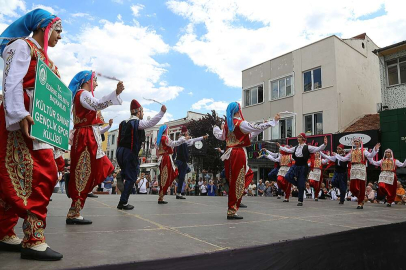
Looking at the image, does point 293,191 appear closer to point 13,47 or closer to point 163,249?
point 163,249

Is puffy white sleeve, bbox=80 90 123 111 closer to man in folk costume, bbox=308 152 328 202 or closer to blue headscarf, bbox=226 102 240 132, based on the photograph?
blue headscarf, bbox=226 102 240 132

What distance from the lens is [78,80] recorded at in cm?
379

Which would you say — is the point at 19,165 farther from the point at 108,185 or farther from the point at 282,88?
the point at 282,88

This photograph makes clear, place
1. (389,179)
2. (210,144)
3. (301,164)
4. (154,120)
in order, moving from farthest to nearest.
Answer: (210,144) → (389,179) → (301,164) → (154,120)

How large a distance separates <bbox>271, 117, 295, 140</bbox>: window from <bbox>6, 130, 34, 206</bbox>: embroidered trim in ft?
57.9

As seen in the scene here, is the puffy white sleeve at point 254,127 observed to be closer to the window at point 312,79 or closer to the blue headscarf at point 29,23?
the blue headscarf at point 29,23

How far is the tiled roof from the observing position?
624 inches

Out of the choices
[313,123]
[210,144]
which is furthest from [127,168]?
[210,144]

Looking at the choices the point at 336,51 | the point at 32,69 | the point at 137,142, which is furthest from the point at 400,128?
the point at 32,69

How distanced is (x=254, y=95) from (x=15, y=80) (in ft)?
66.1

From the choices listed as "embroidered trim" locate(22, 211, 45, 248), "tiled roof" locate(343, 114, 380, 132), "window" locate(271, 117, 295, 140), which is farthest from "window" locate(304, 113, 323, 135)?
"embroidered trim" locate(22, 211, 45, 248)

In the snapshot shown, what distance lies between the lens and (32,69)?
2260 mm

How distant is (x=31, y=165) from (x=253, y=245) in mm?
1787

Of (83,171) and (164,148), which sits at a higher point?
(164,148)
